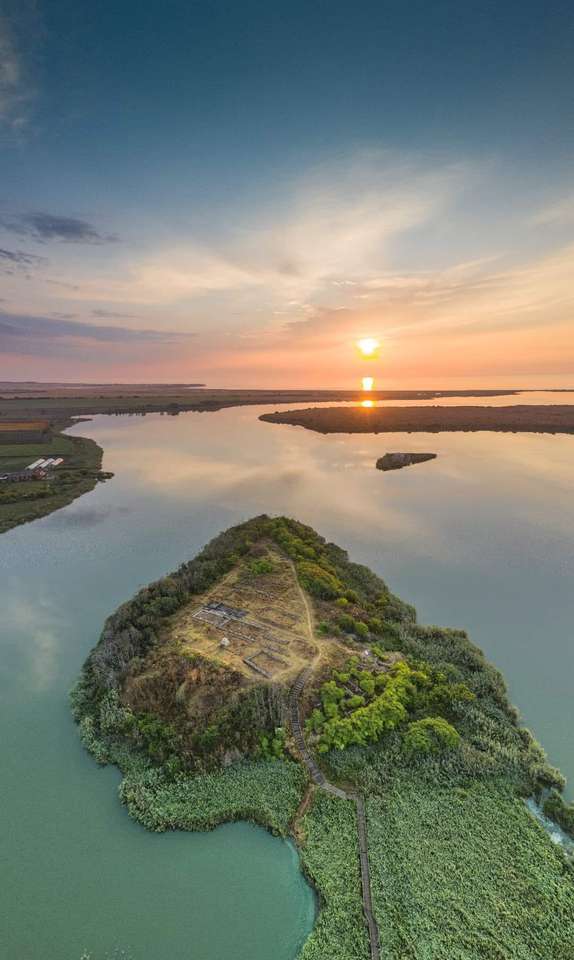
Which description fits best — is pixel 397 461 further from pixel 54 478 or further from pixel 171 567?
pixel 54 478

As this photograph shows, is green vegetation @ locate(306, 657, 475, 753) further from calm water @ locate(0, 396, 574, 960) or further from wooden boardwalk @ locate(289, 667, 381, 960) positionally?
calm water @ locate(0, 396, 574, 960)

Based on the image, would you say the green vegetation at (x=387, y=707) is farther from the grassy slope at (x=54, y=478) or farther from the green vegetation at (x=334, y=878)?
the grassy slope at (x=54, y=478)

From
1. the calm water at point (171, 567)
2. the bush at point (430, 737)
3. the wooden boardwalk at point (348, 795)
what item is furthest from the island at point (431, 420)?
the bush at point (430, 737)

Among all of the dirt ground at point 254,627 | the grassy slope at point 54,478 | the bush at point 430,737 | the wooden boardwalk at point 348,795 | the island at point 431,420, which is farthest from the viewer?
the island at point 431,420

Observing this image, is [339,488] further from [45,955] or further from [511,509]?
[45,955]

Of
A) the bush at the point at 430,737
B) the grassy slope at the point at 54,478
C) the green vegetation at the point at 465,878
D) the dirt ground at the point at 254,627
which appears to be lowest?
the green vegetation at the point at 465,878

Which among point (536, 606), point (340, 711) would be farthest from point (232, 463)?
point (340, 711)

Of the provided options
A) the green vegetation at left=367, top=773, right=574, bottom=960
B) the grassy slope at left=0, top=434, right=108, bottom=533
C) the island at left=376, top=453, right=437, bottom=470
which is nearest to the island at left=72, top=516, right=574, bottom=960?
the green vegetation at left=367, top=773, right=574, bottom=960
